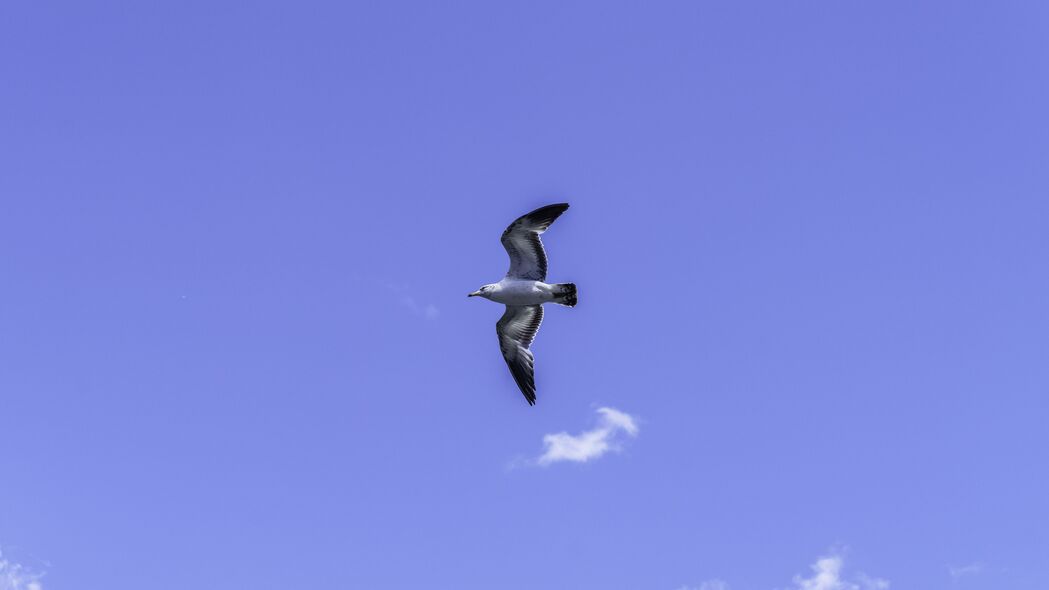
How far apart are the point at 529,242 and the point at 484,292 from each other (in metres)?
2.52

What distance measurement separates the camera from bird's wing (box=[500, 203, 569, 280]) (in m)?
39.2

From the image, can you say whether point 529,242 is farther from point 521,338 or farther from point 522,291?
point 521,338

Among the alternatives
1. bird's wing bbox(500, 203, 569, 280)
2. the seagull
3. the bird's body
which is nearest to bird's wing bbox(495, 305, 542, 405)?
the seagull

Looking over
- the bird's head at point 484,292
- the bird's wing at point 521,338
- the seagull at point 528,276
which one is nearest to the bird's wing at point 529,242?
the seagull at point 528,276

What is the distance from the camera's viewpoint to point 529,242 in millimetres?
39500

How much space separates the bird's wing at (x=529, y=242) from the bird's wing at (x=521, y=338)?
2218 mm

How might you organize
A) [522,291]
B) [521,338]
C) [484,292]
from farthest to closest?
[521,338] < [484,292] < [522,291]

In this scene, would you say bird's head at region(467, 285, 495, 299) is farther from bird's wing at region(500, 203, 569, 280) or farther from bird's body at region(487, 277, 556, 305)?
bird's wing at region(500, 203, 569, 280)

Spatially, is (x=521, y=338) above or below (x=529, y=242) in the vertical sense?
below

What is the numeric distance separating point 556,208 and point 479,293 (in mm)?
4200

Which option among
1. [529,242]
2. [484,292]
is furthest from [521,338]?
[529,242]

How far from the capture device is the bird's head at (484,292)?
1585 inches

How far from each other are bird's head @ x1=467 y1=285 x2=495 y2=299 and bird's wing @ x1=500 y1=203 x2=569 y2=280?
2.68 ft

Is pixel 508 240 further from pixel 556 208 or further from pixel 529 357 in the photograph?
pixel 529 357
